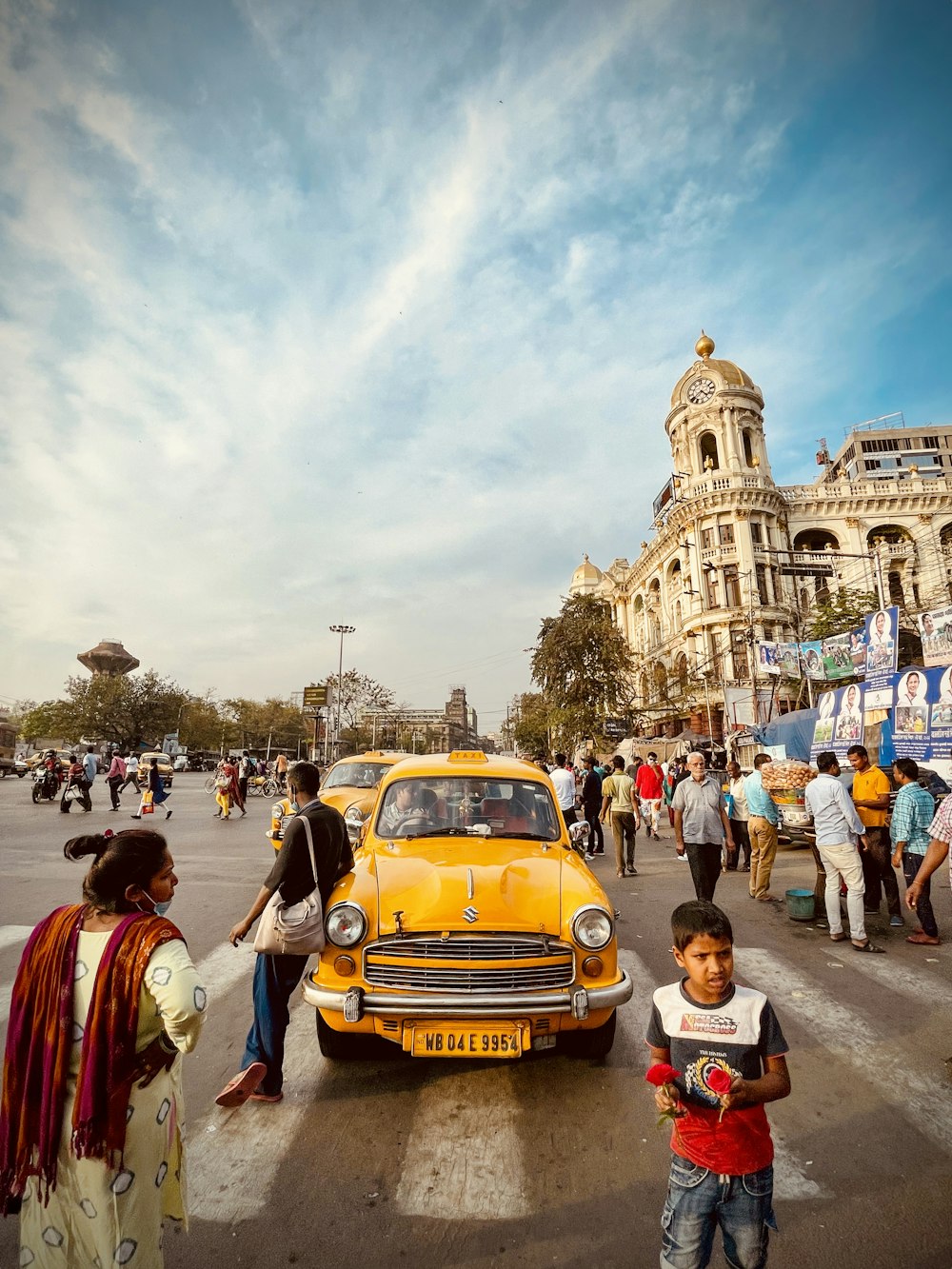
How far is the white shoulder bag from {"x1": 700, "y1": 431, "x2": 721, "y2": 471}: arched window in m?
48.4

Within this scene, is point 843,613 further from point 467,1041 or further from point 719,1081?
point 719,1081

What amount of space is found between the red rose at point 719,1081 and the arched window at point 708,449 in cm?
4915

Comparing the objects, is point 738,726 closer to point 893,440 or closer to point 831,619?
point 831,619

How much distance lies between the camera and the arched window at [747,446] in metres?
46.1

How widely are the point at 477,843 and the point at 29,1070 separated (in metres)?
3.17

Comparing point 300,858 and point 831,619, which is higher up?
point 831,619

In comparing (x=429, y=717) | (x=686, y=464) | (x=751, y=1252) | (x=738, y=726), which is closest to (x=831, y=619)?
(x=738, y=726)

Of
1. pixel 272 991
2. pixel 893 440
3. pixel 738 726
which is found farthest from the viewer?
pixel 893 440

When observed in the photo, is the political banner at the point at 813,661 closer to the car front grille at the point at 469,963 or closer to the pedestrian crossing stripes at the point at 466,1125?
the pedestrian crossing stripes at the point at 466,1125

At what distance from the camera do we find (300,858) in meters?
3.67

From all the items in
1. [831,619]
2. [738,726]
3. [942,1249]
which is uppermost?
[831,619]

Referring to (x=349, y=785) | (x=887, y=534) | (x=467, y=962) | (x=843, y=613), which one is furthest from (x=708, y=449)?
(x=467, y=962)

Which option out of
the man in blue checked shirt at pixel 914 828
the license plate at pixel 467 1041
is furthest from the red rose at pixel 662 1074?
the man in blue checked shirt at pixel 914 828

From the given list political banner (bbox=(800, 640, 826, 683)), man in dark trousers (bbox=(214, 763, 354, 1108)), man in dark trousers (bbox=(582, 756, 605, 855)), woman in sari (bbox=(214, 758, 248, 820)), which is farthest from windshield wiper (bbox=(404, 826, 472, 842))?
political banner (bbox=(800, 640, 826, 683))
